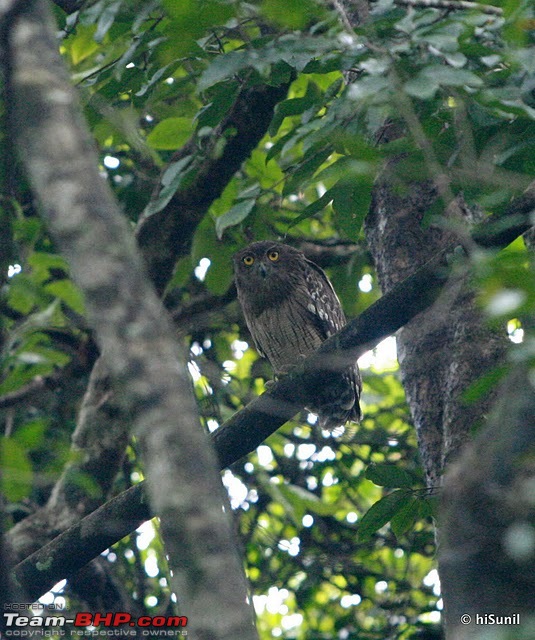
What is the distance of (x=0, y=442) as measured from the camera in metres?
1.68

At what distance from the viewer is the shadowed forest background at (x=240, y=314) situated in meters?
1.47

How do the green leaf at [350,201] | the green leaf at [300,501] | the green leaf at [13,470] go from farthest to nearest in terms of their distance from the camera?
the green leaf at [300,501]
the green leaf at [350,201]
the green leaf at [13,470]

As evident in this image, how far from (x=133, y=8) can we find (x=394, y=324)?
4.94 feet

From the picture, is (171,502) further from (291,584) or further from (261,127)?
(291,584)

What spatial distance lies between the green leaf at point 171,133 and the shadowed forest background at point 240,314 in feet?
0.05

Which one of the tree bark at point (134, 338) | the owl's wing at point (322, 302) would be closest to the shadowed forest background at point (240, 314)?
the tree bark at point (134, 338)

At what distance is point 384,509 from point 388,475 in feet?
0.36

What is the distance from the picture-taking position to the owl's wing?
561 centimetres

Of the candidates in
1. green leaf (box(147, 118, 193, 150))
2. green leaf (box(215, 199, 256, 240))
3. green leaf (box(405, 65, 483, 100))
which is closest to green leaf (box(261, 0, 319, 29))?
green leaf (box(405, 65, 483, 100))

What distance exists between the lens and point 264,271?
552 cm

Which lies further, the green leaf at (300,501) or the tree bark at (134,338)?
the green leaf at (300,501)

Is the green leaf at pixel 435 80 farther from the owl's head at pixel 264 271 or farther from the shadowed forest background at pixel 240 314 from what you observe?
the owl's head at pixel 264 271

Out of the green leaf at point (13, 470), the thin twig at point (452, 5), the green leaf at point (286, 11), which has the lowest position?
the thin twig at point (452, 5)

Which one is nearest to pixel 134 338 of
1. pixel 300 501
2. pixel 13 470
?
pixel 13 470
